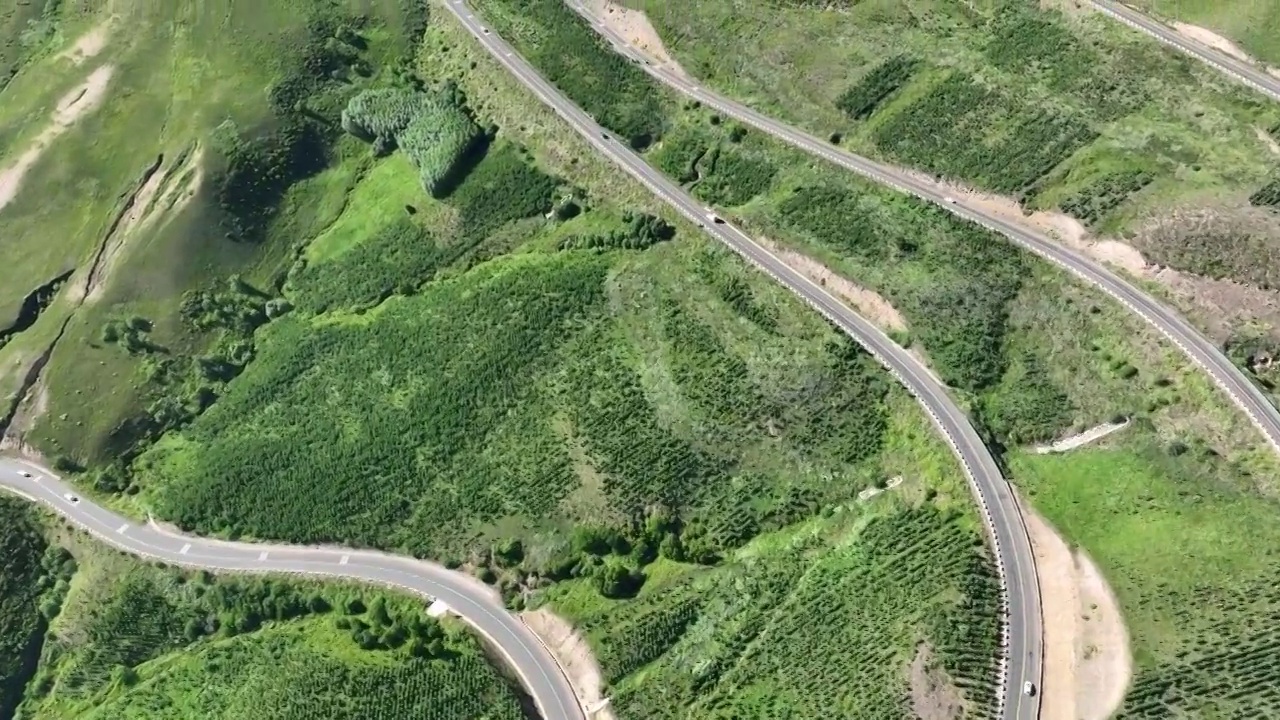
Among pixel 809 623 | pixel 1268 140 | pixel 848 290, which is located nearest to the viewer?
pixel 809 623

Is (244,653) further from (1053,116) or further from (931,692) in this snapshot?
(1053,116)

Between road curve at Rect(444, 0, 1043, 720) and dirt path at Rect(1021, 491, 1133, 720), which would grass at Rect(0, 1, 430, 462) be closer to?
road curve at Rect(444, 0, 1043, 720)

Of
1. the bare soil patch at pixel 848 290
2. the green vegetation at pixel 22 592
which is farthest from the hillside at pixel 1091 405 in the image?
the green vegetation at pixel 22 592

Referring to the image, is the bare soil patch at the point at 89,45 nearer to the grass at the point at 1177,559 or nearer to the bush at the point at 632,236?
the bush at the point at 632,236

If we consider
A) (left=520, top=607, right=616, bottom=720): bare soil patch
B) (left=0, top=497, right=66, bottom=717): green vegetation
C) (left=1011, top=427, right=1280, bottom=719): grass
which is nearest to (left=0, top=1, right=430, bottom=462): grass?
(left=0, top=497, right=66, bottom=717): green vegetation

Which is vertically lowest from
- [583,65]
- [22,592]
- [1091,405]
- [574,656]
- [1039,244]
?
[574,656]

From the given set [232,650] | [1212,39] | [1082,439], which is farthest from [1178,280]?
A: [232,650]
